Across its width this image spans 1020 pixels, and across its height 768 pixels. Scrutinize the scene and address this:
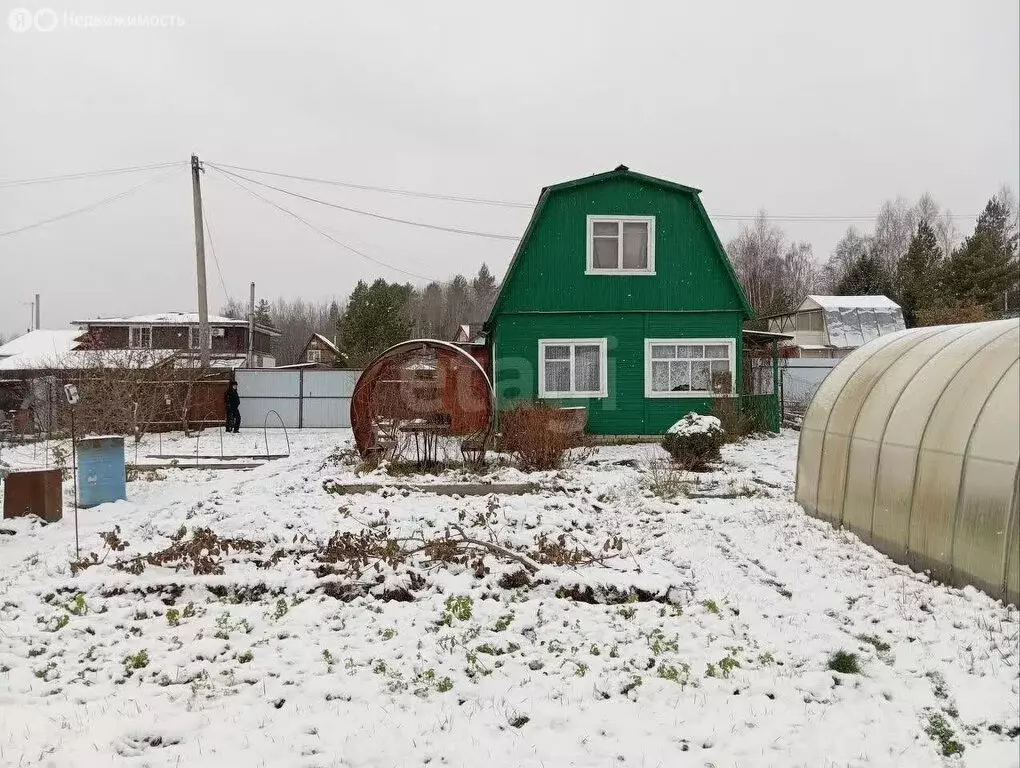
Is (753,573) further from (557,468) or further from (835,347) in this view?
(835,347)

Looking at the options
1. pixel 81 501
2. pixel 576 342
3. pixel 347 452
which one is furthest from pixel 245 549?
pixel 576 342

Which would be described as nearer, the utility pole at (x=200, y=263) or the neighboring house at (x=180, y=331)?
the utility pole at (x=200, y=263)

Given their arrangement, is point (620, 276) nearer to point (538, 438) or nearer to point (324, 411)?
point (538, 438)

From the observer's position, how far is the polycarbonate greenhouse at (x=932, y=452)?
188 inches

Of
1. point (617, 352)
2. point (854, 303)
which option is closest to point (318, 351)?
point (854, 303)

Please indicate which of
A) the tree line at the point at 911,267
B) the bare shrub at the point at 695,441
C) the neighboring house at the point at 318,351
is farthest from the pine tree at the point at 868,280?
the bare shrub at the point at 695,441

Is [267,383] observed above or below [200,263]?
below

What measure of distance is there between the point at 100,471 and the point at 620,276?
11339 mm

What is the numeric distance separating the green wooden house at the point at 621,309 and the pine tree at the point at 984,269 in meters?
21.1

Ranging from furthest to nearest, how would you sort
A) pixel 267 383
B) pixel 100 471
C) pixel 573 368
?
pixel 267 383, pixel 573 368, pixel 100 471

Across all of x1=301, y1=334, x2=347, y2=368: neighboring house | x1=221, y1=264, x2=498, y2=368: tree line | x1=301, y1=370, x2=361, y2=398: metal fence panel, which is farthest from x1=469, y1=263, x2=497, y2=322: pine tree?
x1=301, y1=370, x2=361, y2=398: metal fence panel

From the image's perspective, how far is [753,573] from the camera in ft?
19.5

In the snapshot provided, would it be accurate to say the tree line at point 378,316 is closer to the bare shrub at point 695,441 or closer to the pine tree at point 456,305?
the pine tree at point 456,305

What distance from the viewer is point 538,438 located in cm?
1113
